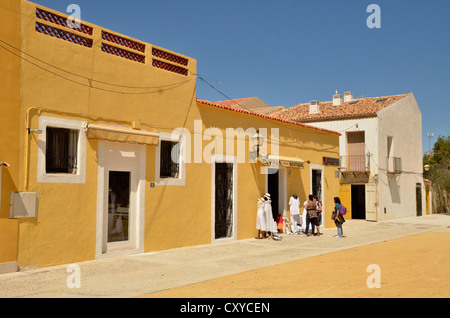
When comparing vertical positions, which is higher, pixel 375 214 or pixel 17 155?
pixel 17 155

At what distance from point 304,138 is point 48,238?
1152 centimetres

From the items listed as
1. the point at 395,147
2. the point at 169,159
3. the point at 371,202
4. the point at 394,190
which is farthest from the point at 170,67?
the point at 394,190

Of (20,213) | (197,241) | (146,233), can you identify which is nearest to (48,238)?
(20,213)

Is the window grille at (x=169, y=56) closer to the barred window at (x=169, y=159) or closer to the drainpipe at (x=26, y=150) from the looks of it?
the barred window at (x=169, y=159)

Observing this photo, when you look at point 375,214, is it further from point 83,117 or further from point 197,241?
point 83,117

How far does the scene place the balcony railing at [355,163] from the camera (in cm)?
2662

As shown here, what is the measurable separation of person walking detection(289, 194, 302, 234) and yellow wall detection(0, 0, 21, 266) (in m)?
10.2

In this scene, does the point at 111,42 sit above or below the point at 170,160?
above

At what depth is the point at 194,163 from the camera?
13.0 metres

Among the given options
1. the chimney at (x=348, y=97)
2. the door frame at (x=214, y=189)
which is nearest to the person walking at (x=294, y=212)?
the door frame at (x=214, y=189)

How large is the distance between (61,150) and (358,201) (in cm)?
2344

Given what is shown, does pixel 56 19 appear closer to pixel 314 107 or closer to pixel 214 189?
pixel 214 189

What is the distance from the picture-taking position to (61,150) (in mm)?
9891

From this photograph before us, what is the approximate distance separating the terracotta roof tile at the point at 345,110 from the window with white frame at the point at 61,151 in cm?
2031
